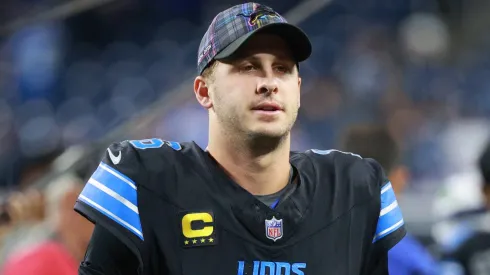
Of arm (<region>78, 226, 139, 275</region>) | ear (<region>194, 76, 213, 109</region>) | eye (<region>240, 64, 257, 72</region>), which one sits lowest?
arm (<region>78, 226, 139, 275</region>)

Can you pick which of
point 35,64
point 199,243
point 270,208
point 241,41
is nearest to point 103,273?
point 199,243

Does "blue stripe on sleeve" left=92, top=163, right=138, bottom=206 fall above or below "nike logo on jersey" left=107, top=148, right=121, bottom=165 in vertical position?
below

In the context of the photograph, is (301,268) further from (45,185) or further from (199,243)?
(45,185)

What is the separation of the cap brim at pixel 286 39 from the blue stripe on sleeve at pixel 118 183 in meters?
0.34

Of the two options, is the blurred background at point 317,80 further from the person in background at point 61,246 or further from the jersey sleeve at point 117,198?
the jersey sleeve at point 117,198

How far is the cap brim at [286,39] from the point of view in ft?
5.78

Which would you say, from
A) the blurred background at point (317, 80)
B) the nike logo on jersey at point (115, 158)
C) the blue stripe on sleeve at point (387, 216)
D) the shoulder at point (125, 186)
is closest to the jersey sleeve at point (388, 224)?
the blue stripe on sleeve at point (387, 216)

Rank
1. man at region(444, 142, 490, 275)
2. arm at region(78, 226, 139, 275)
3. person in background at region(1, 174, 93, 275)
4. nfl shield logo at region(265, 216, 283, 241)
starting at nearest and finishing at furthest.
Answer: arm at region(78, 226, 139, 275) < nfl shield logo at region(265, 216, 283, 241) < person in background at region(1, 174, 93, 275) < man at region(444, 142, 490, 275)

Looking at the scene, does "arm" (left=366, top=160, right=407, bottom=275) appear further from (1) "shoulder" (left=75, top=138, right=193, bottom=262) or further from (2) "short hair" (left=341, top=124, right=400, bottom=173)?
(2) "short hair" (left=341, top=124, right=400, bottom=173)

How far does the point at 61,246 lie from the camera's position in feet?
9.45

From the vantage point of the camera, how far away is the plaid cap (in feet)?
5.82

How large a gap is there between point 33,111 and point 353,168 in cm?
455

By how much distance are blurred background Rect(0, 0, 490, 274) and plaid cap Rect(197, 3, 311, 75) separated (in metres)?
3.43

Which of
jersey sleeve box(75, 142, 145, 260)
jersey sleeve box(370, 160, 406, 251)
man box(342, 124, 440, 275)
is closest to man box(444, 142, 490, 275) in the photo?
man box(342, 124, 440, 275)
